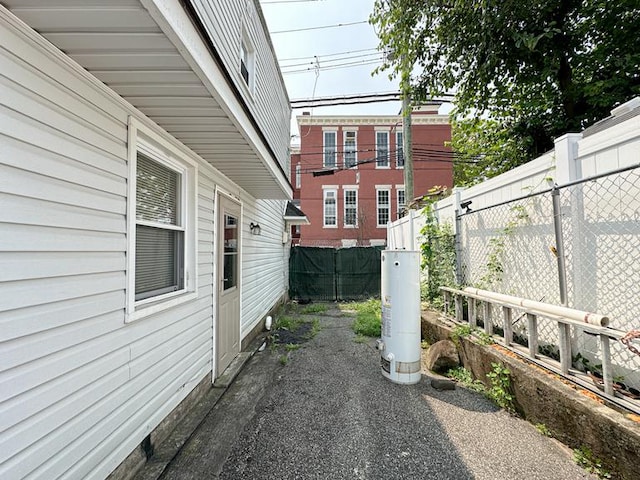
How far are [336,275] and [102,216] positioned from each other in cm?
839

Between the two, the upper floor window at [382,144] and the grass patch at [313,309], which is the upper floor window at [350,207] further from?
the grass patch at [313,309]

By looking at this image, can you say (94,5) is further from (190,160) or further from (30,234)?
(190,160)

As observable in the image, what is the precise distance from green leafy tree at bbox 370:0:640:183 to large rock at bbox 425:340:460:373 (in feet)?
15.0

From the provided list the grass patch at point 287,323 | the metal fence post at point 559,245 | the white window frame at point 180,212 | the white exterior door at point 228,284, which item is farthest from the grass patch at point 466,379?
the grass patch at point 287,323

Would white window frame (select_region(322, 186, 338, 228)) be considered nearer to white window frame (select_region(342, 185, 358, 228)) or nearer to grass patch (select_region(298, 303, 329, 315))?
white window frame (select_region(342, 185, 358, 228))

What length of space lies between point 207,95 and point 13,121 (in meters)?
0.98

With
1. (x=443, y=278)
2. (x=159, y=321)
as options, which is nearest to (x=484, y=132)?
(x=443, y=278)

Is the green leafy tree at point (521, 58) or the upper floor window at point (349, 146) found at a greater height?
the upper floor window at point (349, 146)

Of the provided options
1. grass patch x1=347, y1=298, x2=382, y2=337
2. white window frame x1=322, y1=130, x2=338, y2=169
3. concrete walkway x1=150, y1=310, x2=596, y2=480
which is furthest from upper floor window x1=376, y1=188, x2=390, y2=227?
concrete walkway x1=150, y1=310, x2=596, y2=480

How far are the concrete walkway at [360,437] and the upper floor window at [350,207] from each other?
16090mm

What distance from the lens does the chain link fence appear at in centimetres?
215

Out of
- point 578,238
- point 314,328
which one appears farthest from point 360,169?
point 578,238

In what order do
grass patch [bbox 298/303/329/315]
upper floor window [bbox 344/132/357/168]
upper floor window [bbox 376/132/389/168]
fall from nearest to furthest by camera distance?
grass patch [bbox 298/303/329/315]
upper floor window [bbox 376/132/389/168]
upper floor window [bbox 344/132/357/168]

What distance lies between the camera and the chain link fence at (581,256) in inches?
84.8
